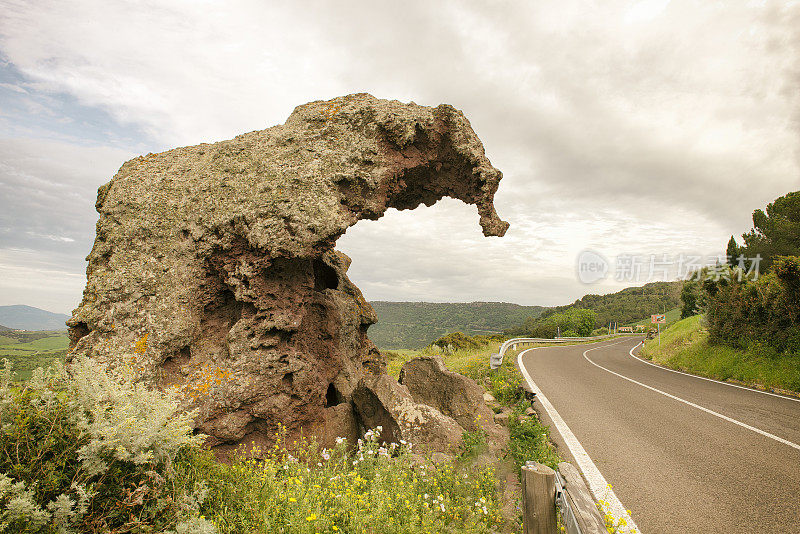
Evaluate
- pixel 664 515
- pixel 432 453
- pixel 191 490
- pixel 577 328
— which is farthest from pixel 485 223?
pixel 577 328

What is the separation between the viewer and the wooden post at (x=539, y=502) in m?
3.23

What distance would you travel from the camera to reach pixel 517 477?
5.43 meters

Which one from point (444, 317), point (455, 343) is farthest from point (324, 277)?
point (444, 317)

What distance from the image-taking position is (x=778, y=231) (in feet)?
110

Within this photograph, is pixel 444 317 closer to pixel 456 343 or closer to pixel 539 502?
pixel 456 343

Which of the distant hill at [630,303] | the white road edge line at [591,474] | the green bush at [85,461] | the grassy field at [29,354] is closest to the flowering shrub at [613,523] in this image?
the white road edge line at [591,474]

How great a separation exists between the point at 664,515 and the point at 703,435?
Answer: 3.69 metres

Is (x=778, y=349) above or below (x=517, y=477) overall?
above

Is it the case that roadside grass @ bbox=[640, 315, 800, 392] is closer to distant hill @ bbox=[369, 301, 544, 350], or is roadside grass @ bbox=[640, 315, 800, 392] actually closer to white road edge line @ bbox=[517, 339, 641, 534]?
white road edge line @ bbox=[517, 339, 641, 534]

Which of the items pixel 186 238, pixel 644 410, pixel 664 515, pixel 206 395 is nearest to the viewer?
pixel 664 515

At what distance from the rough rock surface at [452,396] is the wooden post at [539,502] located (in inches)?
119

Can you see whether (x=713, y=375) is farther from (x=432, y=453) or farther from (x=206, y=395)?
(x=206, y=395)

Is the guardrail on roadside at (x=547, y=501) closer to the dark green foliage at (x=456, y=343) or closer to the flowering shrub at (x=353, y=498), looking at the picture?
the flowering shrub at (x=353, y=498)

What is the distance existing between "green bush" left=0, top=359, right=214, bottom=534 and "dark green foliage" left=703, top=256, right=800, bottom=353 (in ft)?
53.1
